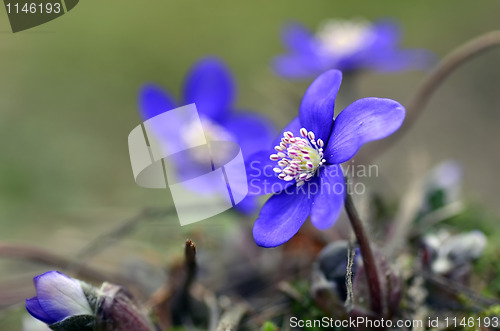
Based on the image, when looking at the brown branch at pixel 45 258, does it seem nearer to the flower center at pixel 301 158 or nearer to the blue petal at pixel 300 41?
the flower center at pixel 301 158

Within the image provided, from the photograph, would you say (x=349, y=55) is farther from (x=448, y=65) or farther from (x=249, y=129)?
(x=448, y=65)

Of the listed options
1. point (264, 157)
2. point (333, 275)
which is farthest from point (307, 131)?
point (333, 275)

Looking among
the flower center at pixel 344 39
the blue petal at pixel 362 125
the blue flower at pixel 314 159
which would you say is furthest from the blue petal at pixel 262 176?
the flower center at pixel 344 39

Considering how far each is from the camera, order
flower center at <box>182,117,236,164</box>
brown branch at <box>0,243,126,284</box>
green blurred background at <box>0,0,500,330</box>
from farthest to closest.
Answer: green blurred background at <box>0,0,500,330</box> < flower center at <box>182,117,236,164</box> < brown branch at <box>0,243,126,284</box>

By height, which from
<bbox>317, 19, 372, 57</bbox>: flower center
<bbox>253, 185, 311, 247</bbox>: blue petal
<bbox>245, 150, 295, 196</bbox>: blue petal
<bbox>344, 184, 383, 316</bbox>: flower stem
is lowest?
<bbox>344, 184, 383, 316</bbox>: flower stem

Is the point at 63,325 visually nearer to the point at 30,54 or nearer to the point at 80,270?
the point at 80,270

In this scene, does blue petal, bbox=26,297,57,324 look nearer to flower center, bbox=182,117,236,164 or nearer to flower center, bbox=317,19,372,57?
flower center, bbox=182,117,236,164

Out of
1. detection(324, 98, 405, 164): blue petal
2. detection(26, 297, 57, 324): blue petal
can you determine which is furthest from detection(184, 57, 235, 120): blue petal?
detection(26, 297, 57, 324): blue petal
